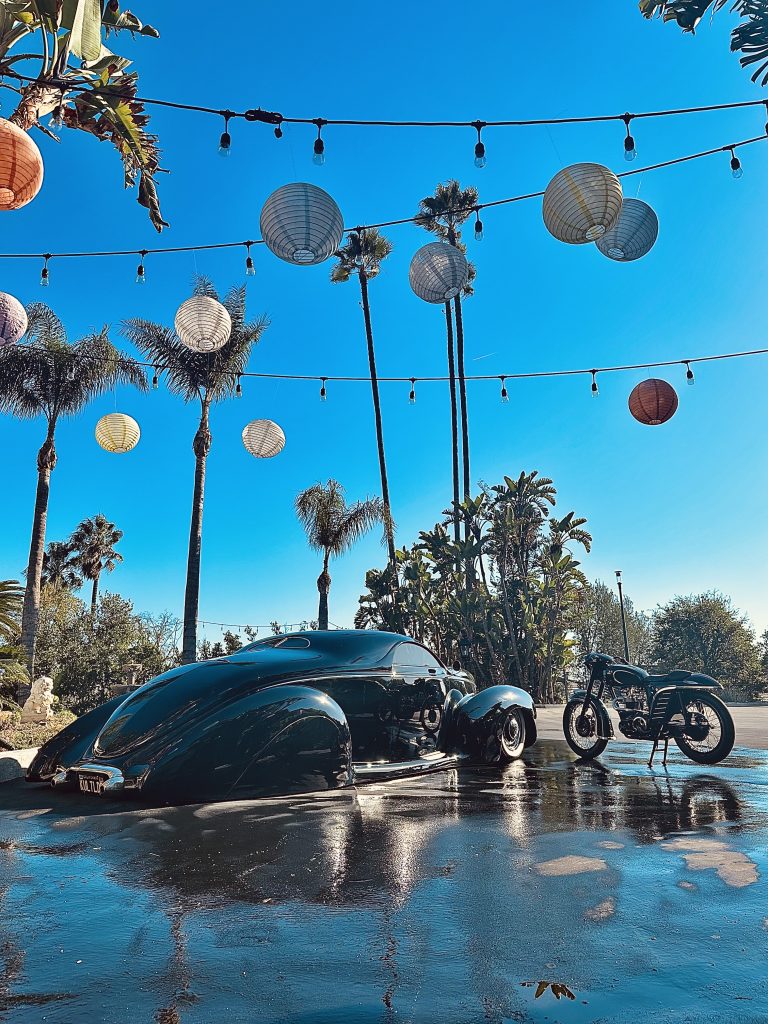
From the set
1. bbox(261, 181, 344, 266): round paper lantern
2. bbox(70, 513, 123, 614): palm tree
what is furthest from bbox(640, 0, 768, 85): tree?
bbox(70, 513, 123, 614): palm tree

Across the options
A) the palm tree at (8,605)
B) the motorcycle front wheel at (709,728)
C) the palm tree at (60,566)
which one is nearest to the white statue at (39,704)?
the palm tree at (8,605)

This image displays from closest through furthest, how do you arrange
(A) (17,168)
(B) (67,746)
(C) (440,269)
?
(A) (17,168)
(B) (67,746)
(C) (440,269)

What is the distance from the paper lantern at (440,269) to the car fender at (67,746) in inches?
221

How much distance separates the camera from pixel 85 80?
7.26m

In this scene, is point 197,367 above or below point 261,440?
above

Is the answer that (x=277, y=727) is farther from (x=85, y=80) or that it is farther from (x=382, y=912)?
(x=85, y=80)

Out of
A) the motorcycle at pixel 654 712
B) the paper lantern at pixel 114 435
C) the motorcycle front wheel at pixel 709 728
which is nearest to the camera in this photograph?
the motorcycle front wheel at pixel 709 728

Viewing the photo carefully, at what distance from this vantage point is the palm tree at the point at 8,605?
31.4 feet

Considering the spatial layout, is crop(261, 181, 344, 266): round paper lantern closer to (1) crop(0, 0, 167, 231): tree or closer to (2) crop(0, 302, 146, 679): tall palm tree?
(1) crop(0, 0, 167, 231): tree

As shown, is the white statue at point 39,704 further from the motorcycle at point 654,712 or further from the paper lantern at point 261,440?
the motorcycle at point 654,712

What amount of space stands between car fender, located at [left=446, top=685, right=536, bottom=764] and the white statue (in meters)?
9.14

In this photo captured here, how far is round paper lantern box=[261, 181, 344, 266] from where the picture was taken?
6633mm

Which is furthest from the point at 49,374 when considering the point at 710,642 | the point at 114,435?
the point at 710,642

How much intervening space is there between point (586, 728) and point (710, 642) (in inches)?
1966
